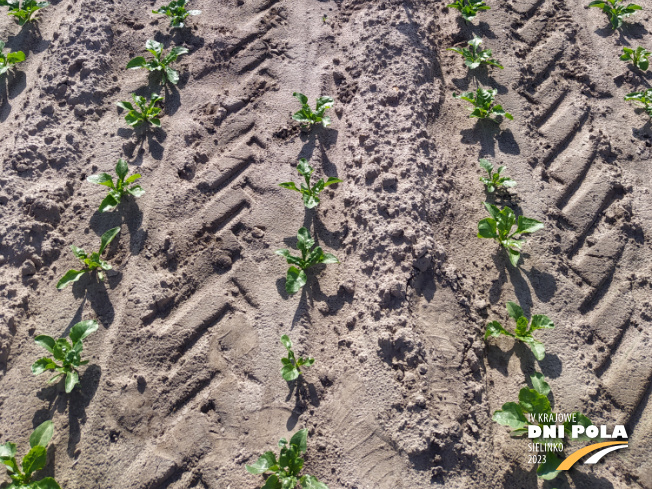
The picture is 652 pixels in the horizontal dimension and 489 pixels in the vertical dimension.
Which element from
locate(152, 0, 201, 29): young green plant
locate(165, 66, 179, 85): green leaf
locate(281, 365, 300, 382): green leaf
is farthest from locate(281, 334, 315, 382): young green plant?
locate(152, 0, 201, 29): young green plant

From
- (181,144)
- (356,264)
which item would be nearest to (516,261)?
(356,264)

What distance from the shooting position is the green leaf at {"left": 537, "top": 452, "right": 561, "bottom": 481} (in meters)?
1.99

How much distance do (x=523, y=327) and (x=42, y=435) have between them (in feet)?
7.52

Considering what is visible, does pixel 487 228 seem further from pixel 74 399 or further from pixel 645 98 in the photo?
pixel 74 399

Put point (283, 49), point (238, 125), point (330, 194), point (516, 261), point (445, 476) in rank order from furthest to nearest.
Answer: point (283, 49), point (238, 125), point (330, 194), point (516, 261), point (445, 476)

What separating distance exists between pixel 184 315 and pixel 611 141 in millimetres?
2776

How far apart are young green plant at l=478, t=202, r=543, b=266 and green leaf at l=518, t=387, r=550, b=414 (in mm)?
691

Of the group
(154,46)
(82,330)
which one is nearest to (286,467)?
(82,330)

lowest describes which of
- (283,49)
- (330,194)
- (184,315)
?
(184,315)

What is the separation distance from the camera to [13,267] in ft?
8.34

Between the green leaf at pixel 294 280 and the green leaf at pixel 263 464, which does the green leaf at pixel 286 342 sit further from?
the green leaf at pixel 263 464

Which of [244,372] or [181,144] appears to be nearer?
[244,372]

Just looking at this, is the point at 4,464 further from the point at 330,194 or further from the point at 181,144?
the point at 330,194

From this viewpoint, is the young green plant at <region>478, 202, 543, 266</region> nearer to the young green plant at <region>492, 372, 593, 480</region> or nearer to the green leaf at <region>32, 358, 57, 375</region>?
the young green plant at <region>492, 372, 593, 480</region>
